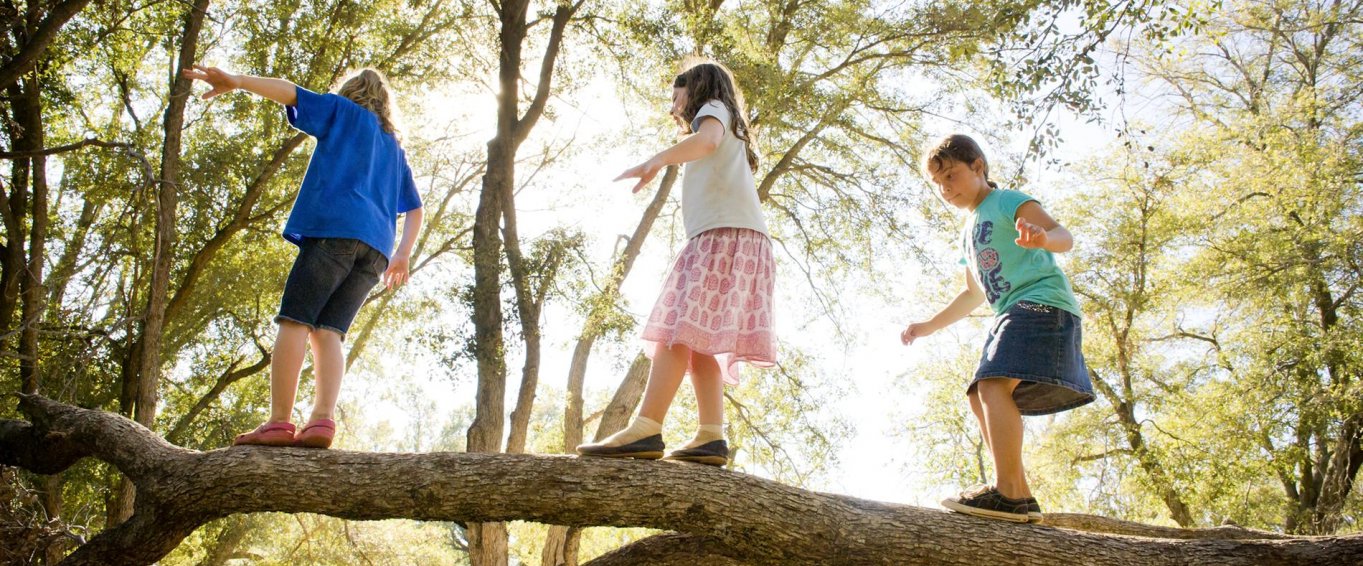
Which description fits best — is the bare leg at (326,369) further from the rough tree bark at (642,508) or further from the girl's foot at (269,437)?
the rough tree bark at (642,508)

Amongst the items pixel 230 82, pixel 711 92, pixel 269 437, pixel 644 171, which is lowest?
pixel 269 437

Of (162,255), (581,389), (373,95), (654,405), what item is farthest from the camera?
(581,389)

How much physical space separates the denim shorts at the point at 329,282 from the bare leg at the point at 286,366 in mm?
44

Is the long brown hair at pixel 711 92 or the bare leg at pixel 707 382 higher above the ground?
the long brown hair at pixel 711 92

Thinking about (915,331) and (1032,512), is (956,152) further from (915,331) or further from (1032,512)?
(1032,512)

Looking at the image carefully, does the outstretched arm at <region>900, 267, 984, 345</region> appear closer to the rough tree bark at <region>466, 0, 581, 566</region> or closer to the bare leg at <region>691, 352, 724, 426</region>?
the bare leg at <region>691, 352, 724, 426</region>

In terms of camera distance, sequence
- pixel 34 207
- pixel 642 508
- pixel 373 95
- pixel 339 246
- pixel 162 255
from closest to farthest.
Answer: pixel 642 508
pixel 339 246
pixel 373 95
pixel 162 255
pixel 34 207

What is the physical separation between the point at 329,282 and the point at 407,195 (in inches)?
30.4

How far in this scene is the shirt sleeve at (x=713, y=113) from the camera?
10.9 feet

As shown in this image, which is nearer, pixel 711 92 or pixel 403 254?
pixel 711 92

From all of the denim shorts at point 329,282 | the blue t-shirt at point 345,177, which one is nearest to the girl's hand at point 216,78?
the blue t-shirt at point 345,177

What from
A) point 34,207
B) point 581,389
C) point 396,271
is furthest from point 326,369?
point 34,207

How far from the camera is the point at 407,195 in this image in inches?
157

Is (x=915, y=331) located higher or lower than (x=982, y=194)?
lower
